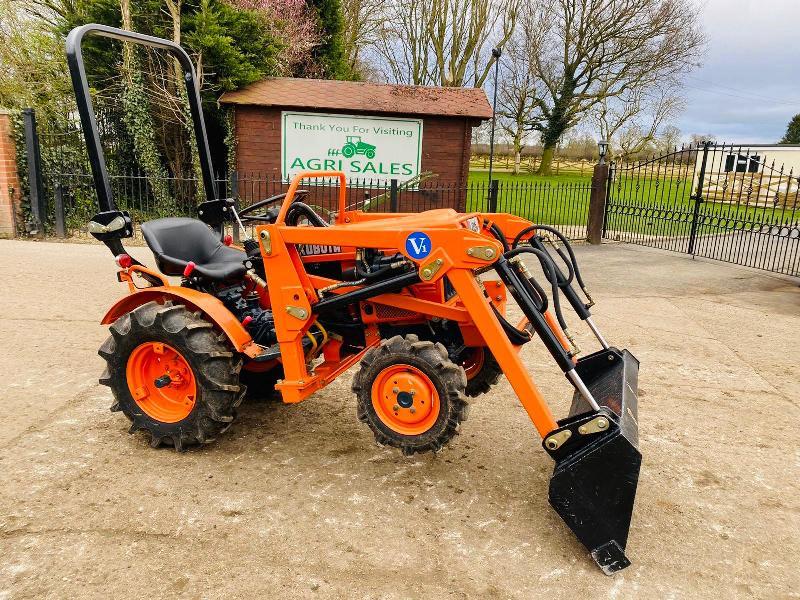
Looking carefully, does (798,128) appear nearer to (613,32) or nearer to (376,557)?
(613,32)

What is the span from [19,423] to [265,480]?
163 centimetres

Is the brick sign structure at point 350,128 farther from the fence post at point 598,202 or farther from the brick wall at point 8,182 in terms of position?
the brick wall at point 8,182

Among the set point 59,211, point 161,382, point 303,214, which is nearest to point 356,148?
point 59,211

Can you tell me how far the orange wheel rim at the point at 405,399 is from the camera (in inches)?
115

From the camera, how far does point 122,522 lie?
9.00ft

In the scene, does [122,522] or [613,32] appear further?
[613,32]

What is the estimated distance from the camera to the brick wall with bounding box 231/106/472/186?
12.9 metres

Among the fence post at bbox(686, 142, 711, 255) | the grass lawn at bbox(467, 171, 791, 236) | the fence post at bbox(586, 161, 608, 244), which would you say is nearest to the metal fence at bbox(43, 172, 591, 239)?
the fence post at bbox(586, 161, 608, 244)

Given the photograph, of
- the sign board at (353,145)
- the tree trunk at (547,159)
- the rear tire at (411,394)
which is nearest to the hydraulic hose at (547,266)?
the rear tire at (411,394)

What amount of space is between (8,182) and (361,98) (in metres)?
6.70

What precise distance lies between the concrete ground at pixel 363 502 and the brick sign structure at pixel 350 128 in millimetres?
8726

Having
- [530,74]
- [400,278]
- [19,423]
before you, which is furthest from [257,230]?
[530,74]

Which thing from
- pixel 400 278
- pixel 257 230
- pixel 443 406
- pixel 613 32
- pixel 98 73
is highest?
pixel 613 32

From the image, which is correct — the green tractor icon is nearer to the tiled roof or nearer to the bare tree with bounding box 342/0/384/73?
the tiled roof
